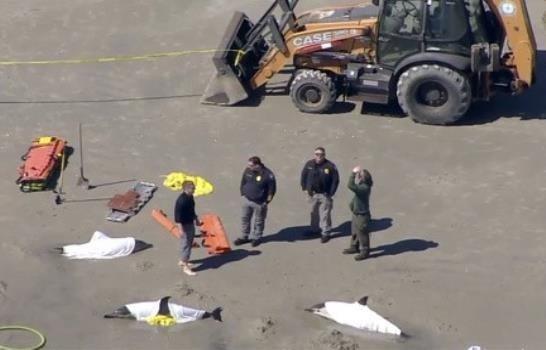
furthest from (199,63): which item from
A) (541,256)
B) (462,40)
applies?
(541,256)

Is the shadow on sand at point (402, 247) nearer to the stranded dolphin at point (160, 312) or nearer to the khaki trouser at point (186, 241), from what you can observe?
the khaki trouser at point (186, 241)

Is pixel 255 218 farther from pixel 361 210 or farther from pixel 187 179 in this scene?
pixel 187 179

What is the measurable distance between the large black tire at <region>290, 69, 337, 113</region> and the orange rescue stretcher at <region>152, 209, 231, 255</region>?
4.38m

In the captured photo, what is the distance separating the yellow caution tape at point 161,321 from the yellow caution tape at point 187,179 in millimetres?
3993

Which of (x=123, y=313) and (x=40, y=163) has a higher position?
(x=40, y=163)

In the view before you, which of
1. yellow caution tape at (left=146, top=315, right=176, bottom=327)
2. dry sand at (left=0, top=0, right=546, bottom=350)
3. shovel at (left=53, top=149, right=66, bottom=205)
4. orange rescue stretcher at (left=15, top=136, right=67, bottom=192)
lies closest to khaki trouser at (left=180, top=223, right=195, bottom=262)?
dry sand at (left=0, top=0, right=546, bottom=350)

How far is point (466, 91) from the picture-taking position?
23.7m

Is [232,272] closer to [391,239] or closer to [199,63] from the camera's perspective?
[391,239]

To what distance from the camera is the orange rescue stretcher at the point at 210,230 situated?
20094 millimetres

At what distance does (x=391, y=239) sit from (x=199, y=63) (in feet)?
27.0

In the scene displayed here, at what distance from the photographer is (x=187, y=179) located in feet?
72.9

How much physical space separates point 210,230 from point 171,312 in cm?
262

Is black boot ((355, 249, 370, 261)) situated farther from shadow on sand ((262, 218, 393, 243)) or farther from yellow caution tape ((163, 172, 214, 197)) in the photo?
yellow caution tape ((163, 172, 214, 197))

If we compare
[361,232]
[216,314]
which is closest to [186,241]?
[216,314]
